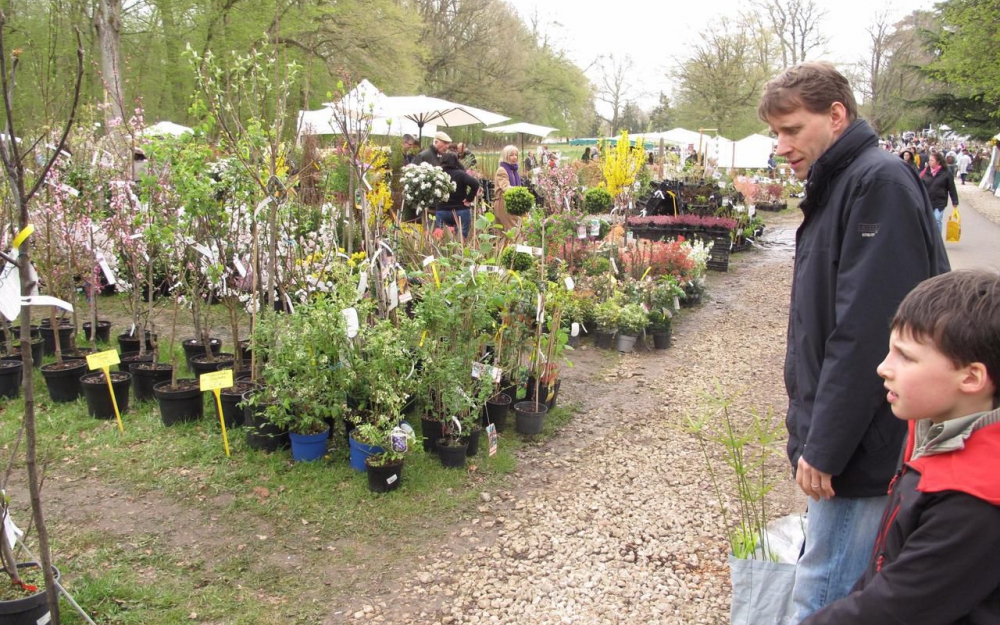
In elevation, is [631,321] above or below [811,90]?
below

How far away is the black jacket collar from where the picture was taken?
1.70m

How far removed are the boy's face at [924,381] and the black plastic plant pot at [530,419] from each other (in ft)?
9.93

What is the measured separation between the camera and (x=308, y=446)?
366cm

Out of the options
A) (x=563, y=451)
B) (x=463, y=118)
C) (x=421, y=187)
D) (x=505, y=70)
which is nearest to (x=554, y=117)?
(x=505, y=70)

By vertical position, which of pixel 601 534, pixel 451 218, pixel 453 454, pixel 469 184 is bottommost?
pixel 601 534

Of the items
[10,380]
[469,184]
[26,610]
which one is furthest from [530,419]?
[469,184]

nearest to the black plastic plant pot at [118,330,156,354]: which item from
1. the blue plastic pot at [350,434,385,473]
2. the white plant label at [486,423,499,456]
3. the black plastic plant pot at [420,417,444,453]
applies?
the blue plastic pot at [350,434,385,473]

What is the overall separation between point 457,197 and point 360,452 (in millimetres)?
4912

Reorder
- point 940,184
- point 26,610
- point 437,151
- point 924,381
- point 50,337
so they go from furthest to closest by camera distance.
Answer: point 940,184
point 437,151
point 50,337
point 26,610
point 924,381

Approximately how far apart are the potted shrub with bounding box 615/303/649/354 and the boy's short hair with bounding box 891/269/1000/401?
487 centimetres

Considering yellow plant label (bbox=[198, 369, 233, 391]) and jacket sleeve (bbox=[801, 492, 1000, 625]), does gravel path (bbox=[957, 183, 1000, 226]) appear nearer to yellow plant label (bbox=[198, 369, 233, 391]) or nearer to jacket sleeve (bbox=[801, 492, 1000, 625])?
yellow plant label (bbox=[198, 369, 233, 391])

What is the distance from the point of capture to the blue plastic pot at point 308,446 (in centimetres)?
365

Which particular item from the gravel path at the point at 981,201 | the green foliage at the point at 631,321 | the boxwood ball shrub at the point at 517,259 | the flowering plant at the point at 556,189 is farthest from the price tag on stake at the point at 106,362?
the gravel path at the point at 981,201

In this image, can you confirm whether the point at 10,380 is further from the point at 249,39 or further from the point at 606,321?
the point at 249,39
